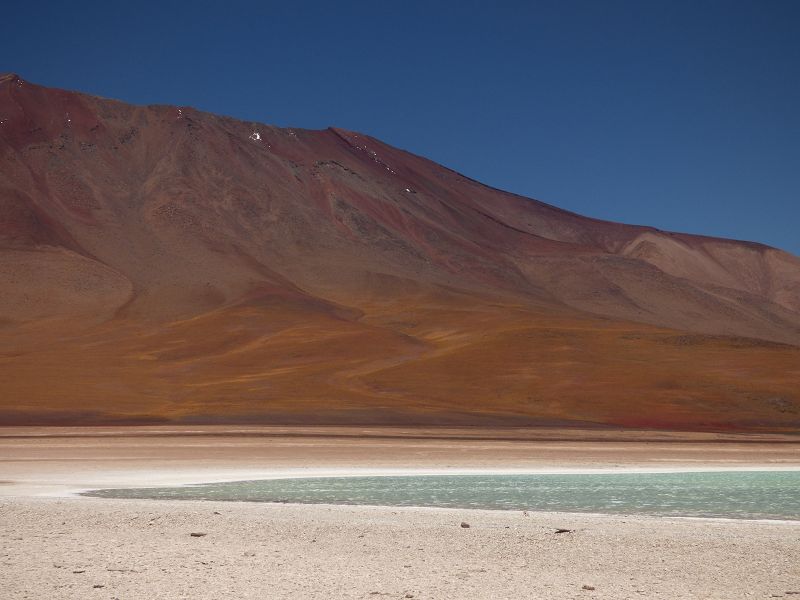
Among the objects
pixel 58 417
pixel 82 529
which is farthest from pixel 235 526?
pixel 58 417

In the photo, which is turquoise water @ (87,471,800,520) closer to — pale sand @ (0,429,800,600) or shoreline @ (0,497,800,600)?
Result: pale sand @ (0,429,800,600)

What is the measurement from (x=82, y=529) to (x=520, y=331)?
6694cm

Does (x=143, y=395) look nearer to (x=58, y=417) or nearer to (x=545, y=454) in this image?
(x=58, y=417)

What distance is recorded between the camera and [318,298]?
112 meters

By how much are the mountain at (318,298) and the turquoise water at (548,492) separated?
21.3 m

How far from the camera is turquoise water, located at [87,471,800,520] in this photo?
65.3 ft

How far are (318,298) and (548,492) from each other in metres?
89.9

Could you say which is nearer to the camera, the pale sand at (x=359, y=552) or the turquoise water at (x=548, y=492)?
the pale sand at (x=359, y=552)

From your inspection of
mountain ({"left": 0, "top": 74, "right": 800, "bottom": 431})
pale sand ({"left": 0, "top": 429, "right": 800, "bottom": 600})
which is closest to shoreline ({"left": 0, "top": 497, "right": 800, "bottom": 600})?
pale sand ({"left": 0, "top": 429, "right": 800, "bottom": 600})

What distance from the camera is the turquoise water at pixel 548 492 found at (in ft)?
65.3

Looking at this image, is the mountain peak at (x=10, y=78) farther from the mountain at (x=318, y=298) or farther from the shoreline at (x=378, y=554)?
the shoreline at (x=378, y=554)

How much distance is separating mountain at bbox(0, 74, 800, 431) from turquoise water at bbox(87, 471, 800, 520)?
840 inches

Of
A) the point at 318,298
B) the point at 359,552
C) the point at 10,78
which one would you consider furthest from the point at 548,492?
the point at 10,78

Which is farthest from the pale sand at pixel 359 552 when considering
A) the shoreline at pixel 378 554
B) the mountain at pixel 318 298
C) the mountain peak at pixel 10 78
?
the mountain peak at pixel 10 78
